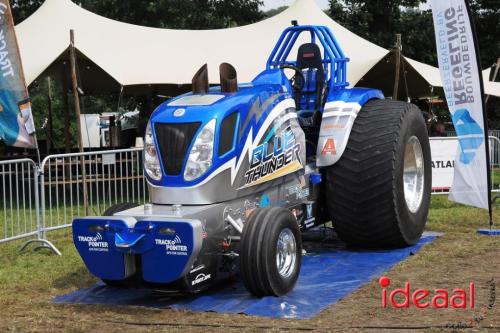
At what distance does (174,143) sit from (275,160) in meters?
1.01

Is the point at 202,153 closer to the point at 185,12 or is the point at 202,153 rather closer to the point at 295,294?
the point at 295,294

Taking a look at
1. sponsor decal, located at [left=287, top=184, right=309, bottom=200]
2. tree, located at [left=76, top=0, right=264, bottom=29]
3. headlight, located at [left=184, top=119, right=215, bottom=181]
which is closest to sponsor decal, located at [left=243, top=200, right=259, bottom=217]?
headlight, located at [left=184, top=119, right=215, bottom=181]

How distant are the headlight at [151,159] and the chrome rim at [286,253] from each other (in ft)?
3.76

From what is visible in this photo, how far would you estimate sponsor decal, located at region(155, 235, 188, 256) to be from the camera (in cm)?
550

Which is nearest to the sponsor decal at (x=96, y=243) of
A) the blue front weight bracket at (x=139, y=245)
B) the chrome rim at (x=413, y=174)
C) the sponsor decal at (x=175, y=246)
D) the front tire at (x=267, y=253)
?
the blue front weight bracket at (x=139, y=245)

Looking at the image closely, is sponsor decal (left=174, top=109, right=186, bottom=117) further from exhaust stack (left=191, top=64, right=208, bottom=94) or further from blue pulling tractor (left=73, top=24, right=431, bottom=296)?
exhaust stack (left=191, top=64, right=208, bottom=94)

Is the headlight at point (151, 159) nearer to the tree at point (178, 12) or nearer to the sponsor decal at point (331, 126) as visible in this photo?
the sponsor decal at point (331, 126)

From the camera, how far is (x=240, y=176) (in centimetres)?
621

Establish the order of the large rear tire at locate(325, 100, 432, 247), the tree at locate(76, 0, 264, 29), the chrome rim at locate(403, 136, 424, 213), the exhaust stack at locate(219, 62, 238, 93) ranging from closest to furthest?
the exhaust stack at locate(219, 62, 238, 93)
the large rear tire at locate(325, 100, 432, 247)
the chrome rim at locate(403, 136, 424, 213)
the tree at locate(76, 0, 264, 29)

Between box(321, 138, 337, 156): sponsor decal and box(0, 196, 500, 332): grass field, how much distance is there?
4.26ft

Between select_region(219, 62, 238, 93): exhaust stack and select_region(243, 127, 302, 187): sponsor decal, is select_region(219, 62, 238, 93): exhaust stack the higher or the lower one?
the higher one

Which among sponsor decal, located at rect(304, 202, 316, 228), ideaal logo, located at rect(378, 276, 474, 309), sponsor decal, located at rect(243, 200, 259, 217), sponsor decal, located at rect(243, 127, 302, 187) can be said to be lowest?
ideaal logo, located at rect(378, 276, 474, 309)

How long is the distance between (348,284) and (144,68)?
9.70m

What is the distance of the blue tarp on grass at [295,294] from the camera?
19.0 feet
